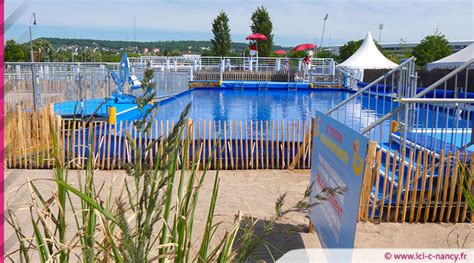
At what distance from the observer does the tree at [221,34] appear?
47.9 meters

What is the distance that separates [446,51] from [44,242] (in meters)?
46.8

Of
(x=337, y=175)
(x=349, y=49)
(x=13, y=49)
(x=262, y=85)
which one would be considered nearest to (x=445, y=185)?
(x=337, y=175)

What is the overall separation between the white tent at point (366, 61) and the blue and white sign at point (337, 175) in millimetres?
27627

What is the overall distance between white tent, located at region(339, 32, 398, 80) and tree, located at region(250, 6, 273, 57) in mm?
15399

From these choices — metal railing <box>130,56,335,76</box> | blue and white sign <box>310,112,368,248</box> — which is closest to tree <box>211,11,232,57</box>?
metal railing <box>130,56,335,76</box>

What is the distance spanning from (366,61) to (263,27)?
18407 mm

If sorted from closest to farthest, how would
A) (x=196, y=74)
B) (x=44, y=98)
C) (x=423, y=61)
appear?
(x=44, y=98) → (x=196, y=74) → (x=423, y=61)

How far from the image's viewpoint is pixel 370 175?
197 inches

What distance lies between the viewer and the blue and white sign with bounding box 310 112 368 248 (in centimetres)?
293

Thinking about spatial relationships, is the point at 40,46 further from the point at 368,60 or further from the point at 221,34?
the point at 221,34

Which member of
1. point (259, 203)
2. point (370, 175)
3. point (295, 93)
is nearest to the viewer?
point (370, 175)

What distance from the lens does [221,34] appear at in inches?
1893

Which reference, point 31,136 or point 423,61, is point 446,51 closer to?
point 423,61

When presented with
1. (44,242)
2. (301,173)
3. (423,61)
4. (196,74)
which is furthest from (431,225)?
(423,61)
